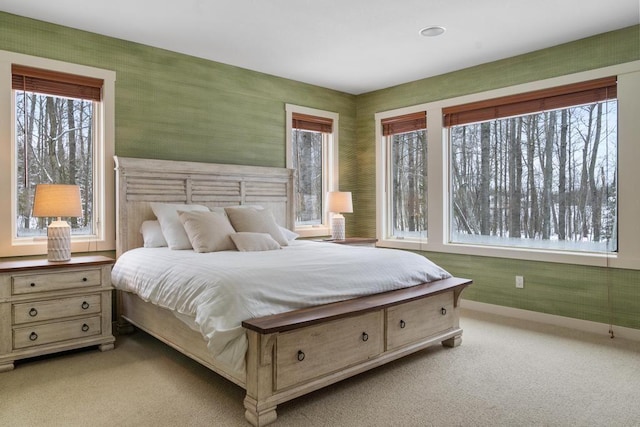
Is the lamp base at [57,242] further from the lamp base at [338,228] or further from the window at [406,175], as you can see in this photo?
the window at [406,175]

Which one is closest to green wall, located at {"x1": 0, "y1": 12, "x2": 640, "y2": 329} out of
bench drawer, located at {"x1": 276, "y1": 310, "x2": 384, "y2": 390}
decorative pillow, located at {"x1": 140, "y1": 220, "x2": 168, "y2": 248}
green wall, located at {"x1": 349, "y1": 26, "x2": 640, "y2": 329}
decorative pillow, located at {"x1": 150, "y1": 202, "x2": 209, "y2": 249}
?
green wall, located at {"x1": 349, "y1": 26, "x2": 640, "y2": 329}

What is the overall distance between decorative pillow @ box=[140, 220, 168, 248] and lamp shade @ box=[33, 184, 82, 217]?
65cm

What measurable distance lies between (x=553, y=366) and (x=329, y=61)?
3389 mm

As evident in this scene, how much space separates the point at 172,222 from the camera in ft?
12.3

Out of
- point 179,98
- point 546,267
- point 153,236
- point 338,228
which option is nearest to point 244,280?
point 153,236

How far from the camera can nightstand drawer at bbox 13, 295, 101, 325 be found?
9.94ft

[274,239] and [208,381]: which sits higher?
[274,239]

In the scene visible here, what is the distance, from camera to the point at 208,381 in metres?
2.78

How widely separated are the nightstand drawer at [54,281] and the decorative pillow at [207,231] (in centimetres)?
73

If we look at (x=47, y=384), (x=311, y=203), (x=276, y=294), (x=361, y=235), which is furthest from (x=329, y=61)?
(x=47, y=384)

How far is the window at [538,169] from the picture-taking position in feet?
12.8

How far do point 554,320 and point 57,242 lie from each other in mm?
4245

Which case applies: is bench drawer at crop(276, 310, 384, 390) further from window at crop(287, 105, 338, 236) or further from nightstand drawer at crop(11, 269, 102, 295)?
window at crop(287, 105, 338, 236)

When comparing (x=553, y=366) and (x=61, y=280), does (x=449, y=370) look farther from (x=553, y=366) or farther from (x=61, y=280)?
(x=61, y=280)
